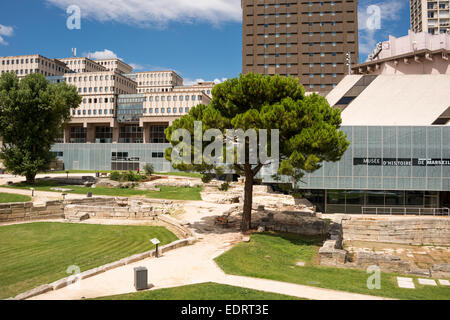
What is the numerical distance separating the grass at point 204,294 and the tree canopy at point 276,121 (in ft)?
33.6

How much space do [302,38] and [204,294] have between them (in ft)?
300

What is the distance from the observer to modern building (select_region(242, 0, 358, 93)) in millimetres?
89562

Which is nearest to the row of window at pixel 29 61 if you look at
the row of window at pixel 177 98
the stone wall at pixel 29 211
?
the row of window at pixel 177 98

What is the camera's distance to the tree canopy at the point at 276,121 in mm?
20656

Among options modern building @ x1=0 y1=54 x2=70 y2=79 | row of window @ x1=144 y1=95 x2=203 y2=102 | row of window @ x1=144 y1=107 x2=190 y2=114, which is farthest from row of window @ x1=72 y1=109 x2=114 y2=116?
modern building @ x1=0 y1=54 x2=70 y2=79

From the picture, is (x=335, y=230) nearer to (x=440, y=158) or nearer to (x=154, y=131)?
(x=440, y=158)

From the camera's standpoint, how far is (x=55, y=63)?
4828 inches

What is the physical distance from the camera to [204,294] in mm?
11719

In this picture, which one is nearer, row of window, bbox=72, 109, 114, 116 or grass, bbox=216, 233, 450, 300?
grass, bbox=216, 233, 450, 300

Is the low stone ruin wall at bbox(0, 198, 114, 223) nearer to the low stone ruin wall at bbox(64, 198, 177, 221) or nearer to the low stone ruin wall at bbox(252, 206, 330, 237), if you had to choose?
the low stone ruin wall at bbox(64, 198, 177, 221)

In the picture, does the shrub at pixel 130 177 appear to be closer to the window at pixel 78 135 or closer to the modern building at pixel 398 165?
the modern building at pixel 398 165

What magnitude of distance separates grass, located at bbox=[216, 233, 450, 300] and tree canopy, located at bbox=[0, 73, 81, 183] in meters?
34.0

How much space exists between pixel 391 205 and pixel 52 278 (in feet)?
122

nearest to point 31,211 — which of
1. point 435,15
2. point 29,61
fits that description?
point 29,61
